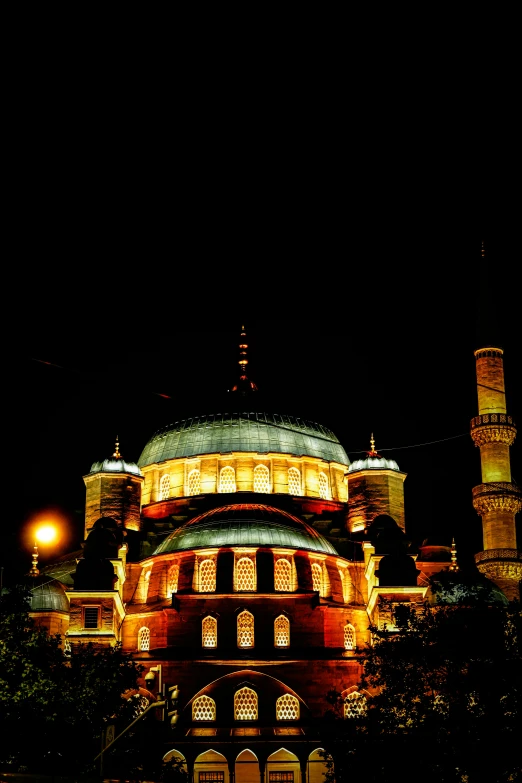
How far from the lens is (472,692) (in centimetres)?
3503

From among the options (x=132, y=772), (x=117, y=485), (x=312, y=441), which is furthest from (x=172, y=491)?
(x=132, y=772)

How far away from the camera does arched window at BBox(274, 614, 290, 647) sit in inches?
2036

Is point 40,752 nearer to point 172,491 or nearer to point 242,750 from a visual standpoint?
point 242,750

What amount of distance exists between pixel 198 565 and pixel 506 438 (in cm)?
1685

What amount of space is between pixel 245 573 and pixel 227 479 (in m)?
11.3

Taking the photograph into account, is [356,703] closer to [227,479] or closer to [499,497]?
[499,497]

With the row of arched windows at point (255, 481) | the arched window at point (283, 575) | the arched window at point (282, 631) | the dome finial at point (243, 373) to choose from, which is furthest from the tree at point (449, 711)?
the dome finial at point (243, 373)

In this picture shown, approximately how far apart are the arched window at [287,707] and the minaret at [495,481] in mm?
12632

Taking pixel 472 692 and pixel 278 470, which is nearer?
pixel 472 692

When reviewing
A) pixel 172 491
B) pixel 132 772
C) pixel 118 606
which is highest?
pixel 172 491

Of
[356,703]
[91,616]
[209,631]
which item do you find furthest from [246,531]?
[356,703]

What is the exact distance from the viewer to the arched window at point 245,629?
51.4 m

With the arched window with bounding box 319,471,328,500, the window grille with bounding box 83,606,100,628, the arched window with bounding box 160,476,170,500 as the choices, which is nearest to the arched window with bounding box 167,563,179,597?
the window grille with bounding box 83,606,100,628

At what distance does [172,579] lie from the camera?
54594mm
